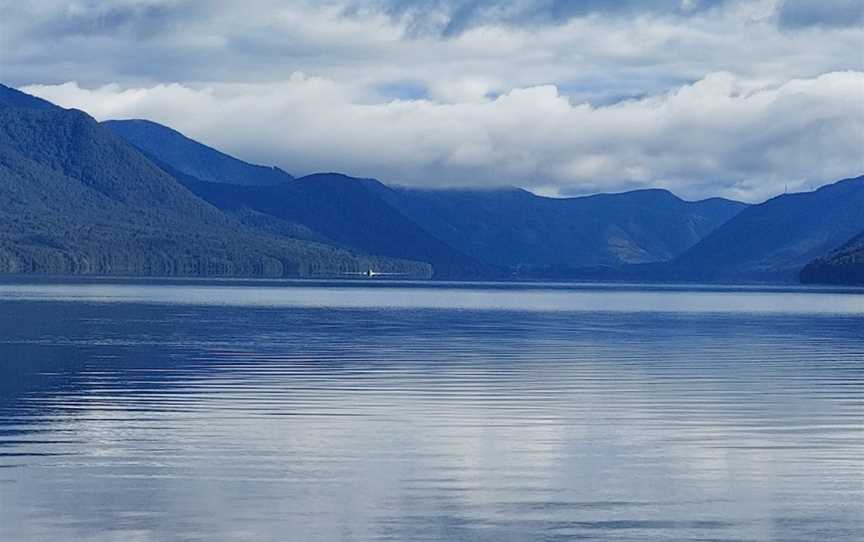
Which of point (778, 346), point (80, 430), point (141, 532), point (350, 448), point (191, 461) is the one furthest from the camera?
point (778, 346)

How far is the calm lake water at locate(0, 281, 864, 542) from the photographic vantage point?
33.7 m

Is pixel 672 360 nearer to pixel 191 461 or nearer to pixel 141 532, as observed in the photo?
pixel 191 461

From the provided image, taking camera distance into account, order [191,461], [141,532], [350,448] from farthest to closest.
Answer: [350,448] < [191,461] < [141,532]

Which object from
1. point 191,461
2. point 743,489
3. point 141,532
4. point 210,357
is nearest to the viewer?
point 141,532

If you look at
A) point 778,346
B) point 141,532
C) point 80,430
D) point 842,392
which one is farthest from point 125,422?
point 778,346

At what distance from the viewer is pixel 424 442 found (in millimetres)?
46531

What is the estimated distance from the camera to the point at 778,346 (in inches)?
4195

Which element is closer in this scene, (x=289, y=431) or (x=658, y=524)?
(x=658, y=524)

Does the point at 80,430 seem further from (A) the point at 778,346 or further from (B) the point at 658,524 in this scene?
(A) the point at 778,346

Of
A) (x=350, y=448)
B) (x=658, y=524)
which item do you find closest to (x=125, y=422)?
(x=350, y=448)

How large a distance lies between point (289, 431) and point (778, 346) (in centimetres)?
6414

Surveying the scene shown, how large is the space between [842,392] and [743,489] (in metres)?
30.9

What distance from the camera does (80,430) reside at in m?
48.6

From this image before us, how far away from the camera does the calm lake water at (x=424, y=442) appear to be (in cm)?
3369
